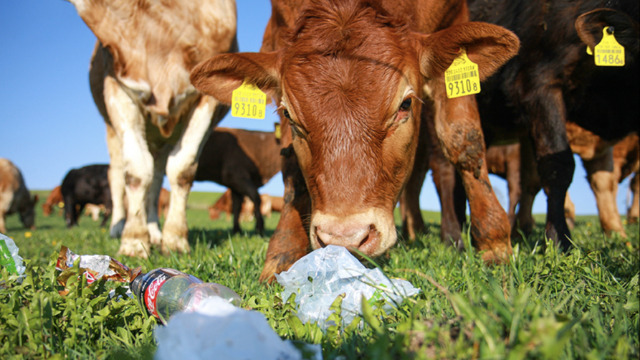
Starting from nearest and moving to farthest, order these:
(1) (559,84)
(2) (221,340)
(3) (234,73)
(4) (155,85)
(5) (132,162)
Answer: (2) (221,340)
(3) (234,73)
(1) (559,84)
(5) (132,162)
(4) (155,85)

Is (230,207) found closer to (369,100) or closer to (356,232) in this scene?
(369,100)

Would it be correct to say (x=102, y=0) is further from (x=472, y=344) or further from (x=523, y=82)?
(x=472, y=344)

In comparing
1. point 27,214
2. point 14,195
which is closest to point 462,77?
point 14,195

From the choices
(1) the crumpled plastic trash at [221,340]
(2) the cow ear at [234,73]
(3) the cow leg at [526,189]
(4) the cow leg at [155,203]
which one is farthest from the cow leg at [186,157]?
(3) the cow leg at [526,189]

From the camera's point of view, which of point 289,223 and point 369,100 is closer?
point 369,100

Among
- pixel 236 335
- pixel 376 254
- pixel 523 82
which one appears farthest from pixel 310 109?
pixel 523 82

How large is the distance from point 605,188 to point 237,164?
7297 mm

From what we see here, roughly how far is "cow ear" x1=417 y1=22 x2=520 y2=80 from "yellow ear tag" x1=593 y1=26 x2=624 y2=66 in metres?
1.02

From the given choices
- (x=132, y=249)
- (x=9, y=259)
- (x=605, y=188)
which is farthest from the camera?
(x=605, y=188)

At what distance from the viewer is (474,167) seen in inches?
117

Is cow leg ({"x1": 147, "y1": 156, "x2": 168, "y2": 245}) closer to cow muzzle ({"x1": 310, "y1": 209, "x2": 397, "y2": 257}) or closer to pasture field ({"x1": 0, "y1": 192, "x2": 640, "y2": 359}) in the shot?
pasture field ({"x1": 0, "y1": 192, "x2": 640, "y2": 359})

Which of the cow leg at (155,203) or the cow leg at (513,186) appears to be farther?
the cow leg at (513,186)

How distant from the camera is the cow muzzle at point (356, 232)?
180 centimetres

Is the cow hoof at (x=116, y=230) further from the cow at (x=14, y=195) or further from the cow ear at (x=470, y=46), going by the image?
the cow at (x=14, y=195)
